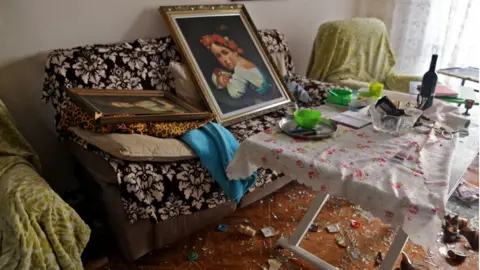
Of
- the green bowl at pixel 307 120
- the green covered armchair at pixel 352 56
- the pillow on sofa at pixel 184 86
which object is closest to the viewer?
the green bowl at pixel 307 120

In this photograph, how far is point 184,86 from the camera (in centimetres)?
223

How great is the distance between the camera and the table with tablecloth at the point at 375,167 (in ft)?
3.64

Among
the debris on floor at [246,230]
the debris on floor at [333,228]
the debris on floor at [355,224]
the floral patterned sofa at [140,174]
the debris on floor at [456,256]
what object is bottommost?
the debris on floor at [456,256]

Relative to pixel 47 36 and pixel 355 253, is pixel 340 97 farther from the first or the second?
pixel 47 36

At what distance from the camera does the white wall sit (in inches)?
73.9

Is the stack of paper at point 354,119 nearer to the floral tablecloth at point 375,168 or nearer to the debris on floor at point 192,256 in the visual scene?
the floral tablecloth at point 375,168

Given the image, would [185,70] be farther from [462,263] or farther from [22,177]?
[462,263]

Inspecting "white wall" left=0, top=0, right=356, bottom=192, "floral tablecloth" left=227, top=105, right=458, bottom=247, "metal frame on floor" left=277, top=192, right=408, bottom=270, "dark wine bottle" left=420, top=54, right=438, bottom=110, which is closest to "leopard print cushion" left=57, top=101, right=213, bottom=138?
"white wall" left=0, top=0, right=356, bottom=192

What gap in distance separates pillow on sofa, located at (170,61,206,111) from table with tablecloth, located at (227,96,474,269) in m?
0.84

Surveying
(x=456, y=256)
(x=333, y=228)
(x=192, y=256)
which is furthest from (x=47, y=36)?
(x=456, y=256)

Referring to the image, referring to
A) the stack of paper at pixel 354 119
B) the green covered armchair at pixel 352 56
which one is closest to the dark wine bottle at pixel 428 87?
the stack of paper at pixel 354 119

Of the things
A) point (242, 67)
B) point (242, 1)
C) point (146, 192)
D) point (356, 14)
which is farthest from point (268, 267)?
point (356, 14)

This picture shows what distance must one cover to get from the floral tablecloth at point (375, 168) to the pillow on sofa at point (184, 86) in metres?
0.85

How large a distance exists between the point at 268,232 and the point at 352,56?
69.5 inches
